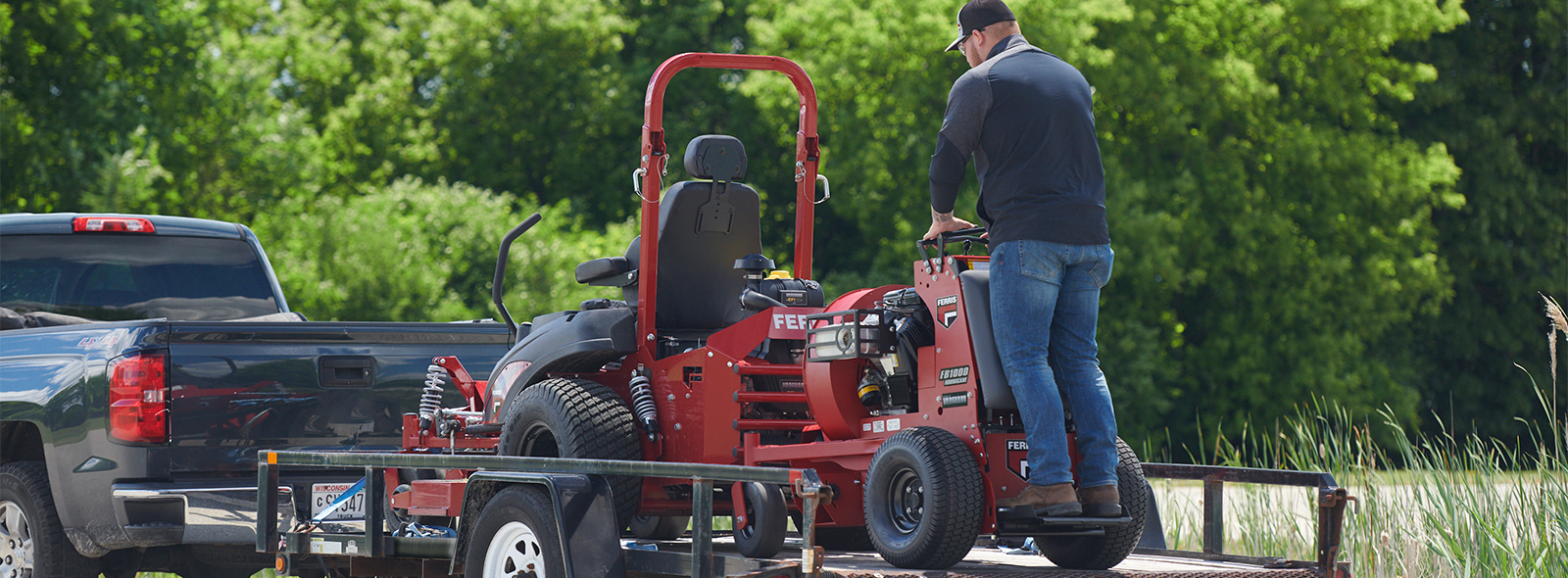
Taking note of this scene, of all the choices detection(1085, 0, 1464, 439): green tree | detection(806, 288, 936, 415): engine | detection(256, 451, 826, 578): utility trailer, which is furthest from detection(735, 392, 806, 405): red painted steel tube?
detection(1085, 0, 1464, 439): green tree

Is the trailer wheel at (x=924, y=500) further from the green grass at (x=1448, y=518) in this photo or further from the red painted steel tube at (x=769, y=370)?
the green grass at (x=1448, y=518)

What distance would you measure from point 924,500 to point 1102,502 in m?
0.59

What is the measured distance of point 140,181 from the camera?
67.4ft

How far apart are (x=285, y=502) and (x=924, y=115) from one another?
821 inches

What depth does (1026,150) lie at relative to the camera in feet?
16.6

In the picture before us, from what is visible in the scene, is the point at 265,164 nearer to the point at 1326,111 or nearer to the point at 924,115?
the point at 924,115

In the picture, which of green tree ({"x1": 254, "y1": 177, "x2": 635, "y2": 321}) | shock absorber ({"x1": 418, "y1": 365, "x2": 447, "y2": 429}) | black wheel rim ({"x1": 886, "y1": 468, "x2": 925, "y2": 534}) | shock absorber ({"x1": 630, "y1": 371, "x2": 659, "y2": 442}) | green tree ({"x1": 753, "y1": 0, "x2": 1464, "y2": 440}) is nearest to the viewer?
black wheel rim ({"x1": 886, "y1": 468, "x2": 925, "y2": 534})

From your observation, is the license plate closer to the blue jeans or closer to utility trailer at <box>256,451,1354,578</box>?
utility trailer at <box>256,451,1354,578</box>

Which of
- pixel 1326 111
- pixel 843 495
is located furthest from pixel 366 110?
pixel 843 495

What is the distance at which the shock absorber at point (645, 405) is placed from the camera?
6.06 meters

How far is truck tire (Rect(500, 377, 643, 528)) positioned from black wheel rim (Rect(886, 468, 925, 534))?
1.07m

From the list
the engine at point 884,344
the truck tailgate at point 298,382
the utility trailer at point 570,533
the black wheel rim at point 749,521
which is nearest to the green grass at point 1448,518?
→ the utility trailer at point 570,533

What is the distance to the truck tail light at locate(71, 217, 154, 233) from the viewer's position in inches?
313

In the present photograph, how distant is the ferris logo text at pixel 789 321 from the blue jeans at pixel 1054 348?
1.11 meters
